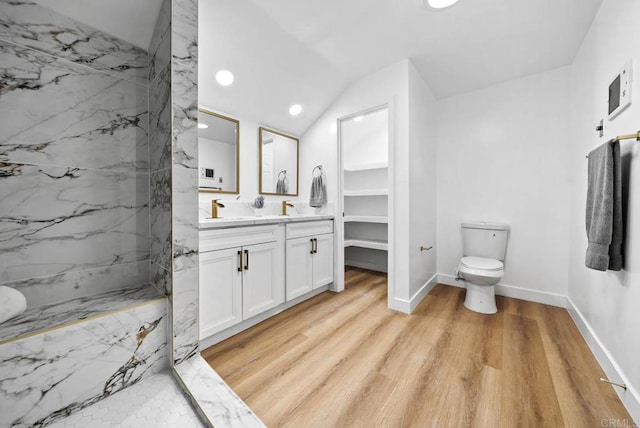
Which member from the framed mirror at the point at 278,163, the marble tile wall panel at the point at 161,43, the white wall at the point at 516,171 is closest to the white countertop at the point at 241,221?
the framed mirror at the point at 278,163

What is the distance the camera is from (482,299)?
2119mm

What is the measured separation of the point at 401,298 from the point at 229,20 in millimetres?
2588

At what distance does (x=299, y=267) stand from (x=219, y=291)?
0.79 metres

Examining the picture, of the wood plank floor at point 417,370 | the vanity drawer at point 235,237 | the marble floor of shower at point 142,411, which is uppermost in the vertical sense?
the vanity drawer at point 235,237

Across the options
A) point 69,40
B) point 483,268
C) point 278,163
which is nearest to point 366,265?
point 483,268

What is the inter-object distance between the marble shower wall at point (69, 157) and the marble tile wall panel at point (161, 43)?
10 centimetres

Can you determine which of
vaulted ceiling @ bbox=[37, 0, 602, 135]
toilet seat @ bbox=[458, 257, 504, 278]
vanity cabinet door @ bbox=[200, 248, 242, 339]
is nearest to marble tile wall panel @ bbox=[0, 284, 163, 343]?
vanity cabinet door @ bbox=[200, 248, 242, 339]

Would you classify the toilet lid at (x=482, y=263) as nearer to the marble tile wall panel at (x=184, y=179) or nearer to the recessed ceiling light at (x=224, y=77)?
the marble tile wall panel at (x=184, y=179)

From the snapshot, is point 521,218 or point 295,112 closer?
point 521,218

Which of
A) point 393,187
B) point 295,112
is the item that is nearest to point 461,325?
point 393,187

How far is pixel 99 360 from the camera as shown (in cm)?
94

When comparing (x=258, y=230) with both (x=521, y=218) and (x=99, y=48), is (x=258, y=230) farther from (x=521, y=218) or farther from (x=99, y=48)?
(x=521, y=218)

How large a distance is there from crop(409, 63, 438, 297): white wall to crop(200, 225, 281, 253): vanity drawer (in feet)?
4.17

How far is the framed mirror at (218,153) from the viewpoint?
2.07 meters
